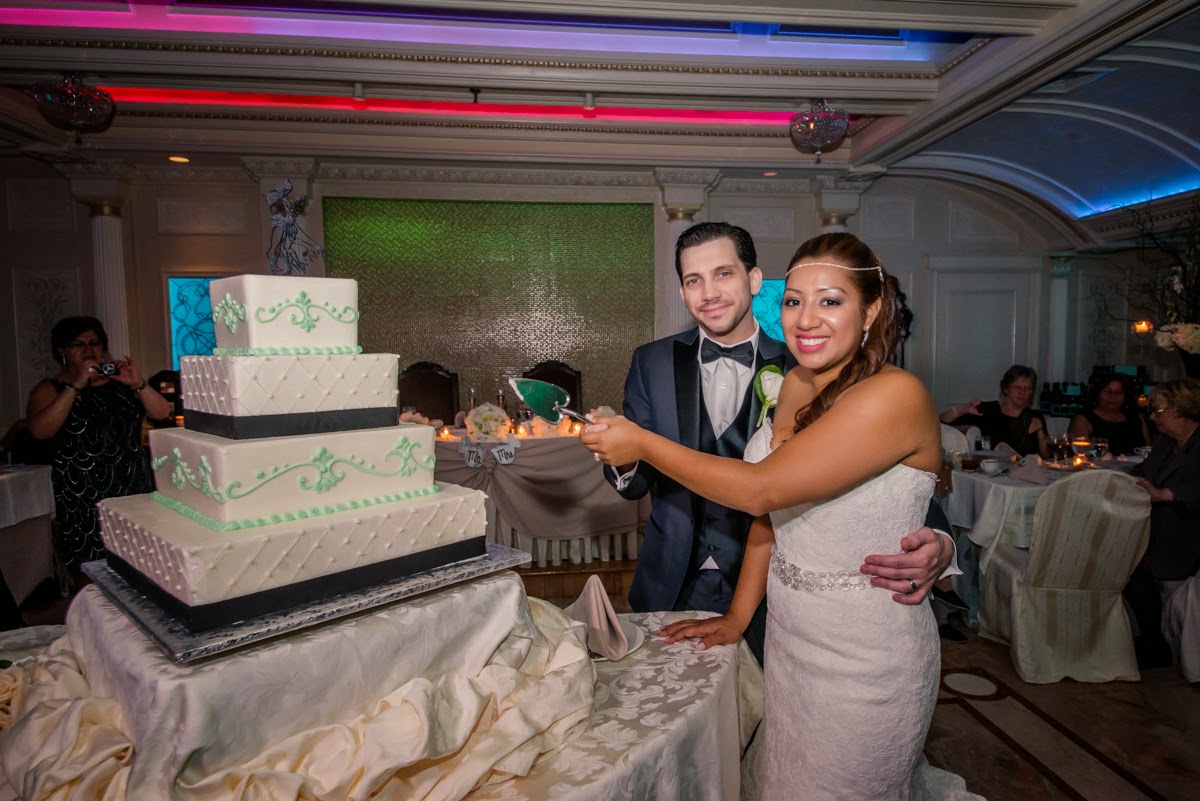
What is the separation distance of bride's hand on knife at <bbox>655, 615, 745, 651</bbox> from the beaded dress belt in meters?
0.27

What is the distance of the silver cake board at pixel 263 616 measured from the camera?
3.74ft

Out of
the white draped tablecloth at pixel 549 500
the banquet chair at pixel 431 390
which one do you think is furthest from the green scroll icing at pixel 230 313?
the banquet chair at pixel 431 390

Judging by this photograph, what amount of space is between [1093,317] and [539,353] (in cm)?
852

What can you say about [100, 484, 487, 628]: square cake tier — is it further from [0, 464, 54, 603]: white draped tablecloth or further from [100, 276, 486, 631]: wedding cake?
[0, 464, 54, 603]: white draped tablecloth

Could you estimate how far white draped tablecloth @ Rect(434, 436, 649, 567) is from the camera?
523 cm

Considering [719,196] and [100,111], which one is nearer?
[100,111]

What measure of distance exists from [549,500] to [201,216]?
6.21 meters

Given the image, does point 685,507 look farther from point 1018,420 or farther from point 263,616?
point 1018,420

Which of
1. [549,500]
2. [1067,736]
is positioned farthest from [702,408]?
[549,500]

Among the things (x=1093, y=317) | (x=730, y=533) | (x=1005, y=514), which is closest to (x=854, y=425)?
(x=730, y=533)

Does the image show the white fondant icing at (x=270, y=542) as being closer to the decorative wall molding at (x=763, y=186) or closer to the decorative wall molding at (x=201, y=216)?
the decorative wall molding at (x=201, y=216)

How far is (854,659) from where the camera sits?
144 cm

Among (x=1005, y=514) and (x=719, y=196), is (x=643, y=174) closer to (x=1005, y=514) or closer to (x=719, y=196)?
(x=719, y=196)

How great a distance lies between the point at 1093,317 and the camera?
397 inches
